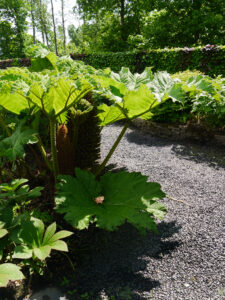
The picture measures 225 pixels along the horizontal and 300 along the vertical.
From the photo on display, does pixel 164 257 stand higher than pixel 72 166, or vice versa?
pixel 72 166

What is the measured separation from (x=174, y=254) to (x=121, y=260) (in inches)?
15.9

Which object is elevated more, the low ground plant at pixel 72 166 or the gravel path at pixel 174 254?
the low ground plant at pixel 72 166

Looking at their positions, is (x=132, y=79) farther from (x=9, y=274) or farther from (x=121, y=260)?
(x=9, y=274)

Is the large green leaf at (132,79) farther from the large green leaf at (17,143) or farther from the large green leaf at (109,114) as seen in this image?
the large green leaf at (17,143)

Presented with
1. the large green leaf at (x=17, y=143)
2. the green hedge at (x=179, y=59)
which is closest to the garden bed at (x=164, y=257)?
the large green leaf at (x=17, y=143)

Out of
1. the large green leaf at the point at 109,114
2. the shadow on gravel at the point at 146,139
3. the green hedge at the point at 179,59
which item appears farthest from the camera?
the green hedge at the point at 179,59

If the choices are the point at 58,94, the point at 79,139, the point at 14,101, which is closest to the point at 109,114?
the point at 79,139

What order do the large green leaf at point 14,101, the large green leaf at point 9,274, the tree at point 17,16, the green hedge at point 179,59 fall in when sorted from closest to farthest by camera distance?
the large green leaf at point 9,274 < the large green leaf at point 14,101 < the green hedge at point 179,59 < the tree at point 17,16

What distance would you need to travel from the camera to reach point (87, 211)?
1.62 m

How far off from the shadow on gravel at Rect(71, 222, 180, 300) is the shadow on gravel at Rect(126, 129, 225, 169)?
156 cm

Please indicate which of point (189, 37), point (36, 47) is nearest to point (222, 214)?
point (36, 47)

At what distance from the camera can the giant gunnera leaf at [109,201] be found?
1.54m

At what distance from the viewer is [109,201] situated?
1.81m

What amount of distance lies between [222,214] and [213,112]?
2157mm
